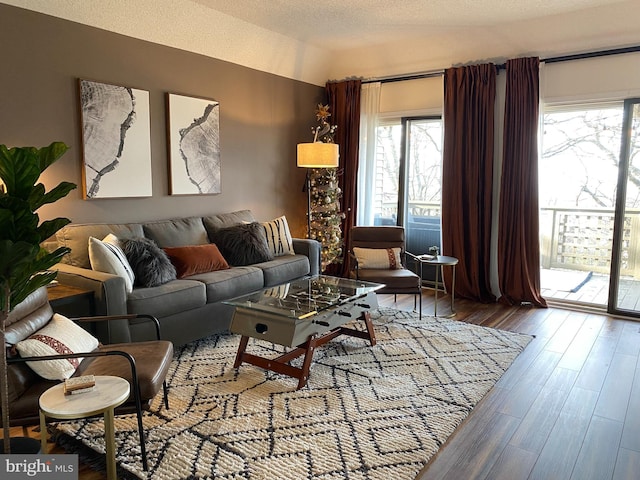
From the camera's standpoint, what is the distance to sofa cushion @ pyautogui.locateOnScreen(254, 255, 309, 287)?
4426mm

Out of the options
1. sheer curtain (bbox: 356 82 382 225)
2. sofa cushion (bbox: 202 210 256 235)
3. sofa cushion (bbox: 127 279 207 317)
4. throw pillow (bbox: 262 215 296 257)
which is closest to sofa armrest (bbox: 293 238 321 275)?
throw pillow (bbox: 262 215 296 257)

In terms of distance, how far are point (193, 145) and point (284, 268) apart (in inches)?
60.4

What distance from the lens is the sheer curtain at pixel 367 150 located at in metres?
6.02

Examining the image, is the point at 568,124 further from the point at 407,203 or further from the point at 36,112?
the point at 36,112

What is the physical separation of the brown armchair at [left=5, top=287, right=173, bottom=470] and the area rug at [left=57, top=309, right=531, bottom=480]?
12.4 inches

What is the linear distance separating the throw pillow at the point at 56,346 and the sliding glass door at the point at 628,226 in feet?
15.4

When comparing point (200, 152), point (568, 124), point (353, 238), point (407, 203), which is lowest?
point (353, 238)

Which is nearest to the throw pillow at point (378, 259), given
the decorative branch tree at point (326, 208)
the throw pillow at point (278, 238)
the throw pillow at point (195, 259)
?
the throw pillow at point (278, 238)

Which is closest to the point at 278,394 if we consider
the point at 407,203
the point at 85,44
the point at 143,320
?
the point at 143,320

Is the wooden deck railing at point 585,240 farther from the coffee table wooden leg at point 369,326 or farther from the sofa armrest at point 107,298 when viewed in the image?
the sofa armrest at point 107,298

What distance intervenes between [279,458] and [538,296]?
3737 millimetres

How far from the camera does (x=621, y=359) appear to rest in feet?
11.7

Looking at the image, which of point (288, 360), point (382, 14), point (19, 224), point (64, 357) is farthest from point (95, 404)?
point (382, 14)

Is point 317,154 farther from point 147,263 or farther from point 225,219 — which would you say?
point 147,263
